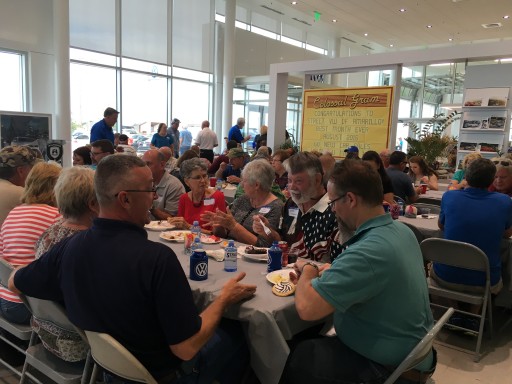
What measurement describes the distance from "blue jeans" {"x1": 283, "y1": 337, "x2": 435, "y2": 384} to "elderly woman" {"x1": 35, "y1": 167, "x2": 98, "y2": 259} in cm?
119

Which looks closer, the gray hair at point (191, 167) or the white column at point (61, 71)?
the gray hair at point (191, 167)

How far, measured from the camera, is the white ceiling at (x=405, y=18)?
40.5 feet

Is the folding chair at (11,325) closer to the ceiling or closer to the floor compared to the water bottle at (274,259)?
closer to the floor

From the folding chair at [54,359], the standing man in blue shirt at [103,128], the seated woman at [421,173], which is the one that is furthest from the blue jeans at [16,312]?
the seated woman at [421,173]

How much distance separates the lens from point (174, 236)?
2852 millimetres

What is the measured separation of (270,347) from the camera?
173 centimetres

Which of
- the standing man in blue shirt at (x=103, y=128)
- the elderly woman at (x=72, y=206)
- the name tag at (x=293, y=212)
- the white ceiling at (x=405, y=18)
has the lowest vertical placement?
the name tag at (x=293, y=212)

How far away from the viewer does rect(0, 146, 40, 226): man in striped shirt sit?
9.16 ft

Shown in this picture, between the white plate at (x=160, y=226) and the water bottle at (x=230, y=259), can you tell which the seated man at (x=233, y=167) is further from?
the water bottle at (x=230, y=259)

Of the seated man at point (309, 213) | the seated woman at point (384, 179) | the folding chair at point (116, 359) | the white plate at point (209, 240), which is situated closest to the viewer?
the folding chair at point (116, 359)

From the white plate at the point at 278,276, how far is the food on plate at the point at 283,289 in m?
0.05

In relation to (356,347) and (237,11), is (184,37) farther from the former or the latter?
(356,347)

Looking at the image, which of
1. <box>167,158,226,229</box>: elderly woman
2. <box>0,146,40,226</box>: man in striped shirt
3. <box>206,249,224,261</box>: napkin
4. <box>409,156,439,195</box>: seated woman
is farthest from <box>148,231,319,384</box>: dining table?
<box>409,156,439,195</box>: seated woman

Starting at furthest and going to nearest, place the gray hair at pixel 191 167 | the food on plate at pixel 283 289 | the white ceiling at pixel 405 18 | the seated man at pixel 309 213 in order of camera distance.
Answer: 1. the white ceiling at pixel 405 18
2. the gray hair at pixel 191 167
3. the seated man at pixel 309 213
4. the food on plate at pixel 283 289
